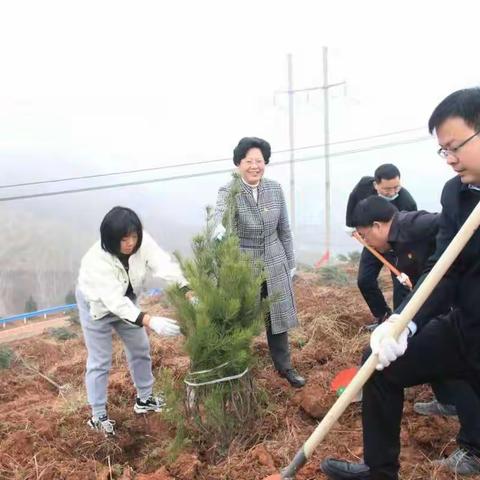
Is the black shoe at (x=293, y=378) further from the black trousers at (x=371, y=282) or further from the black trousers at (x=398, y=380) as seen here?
the black trousers at (x=398, y=380)

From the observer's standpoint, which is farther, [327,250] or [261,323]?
[327,250]

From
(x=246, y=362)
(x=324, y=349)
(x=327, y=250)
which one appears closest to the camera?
(x=246, y=362)

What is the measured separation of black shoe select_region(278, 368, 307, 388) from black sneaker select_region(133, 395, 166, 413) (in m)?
0.85

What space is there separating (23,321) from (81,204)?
103 inches

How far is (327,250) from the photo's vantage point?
43.7ft

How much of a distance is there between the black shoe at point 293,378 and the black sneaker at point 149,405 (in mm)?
851

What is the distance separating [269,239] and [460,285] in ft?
5.49

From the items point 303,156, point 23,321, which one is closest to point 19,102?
point 23,321

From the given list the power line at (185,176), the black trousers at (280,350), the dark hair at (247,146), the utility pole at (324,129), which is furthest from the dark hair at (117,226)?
the utility pole at (324,129)

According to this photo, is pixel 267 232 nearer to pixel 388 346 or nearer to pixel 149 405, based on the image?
pixel 149 405

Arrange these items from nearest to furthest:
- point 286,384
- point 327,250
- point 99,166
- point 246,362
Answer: point 246,362 < point 286,384 < point 99,166 < point 327,250

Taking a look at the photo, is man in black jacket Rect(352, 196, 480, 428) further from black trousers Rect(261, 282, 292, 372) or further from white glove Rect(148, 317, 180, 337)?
white glove Rect(148, 317, 180, 337)

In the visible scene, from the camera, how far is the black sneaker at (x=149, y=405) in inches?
137

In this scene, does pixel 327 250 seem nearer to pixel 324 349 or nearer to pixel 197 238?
pixel 324 349
